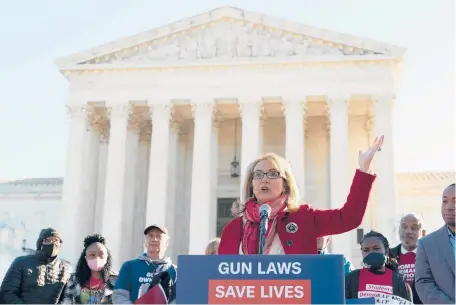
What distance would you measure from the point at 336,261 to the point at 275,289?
34 centimetres

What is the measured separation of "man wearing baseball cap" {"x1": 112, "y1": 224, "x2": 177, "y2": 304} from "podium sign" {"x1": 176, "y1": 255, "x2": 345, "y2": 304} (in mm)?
3202

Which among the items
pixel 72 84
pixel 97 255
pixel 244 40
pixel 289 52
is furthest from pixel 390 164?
pixel 97 255

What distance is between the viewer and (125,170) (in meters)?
33.4

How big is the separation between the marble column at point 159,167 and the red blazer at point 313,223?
27765 millimetres

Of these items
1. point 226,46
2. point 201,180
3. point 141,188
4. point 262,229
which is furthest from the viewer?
point 141,188

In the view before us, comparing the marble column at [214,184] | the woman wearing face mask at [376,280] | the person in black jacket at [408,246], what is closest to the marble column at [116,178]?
the marble column at [214,184]

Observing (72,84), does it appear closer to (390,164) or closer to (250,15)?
(250,15)

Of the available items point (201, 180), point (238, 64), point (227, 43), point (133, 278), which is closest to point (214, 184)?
point (201, 180)

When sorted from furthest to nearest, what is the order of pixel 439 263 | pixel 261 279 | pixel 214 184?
pixel 214 184 < pixel 439 263 < pixel 261 279

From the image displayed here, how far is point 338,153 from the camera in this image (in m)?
32.0

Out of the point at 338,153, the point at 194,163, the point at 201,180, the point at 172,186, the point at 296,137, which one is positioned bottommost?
the point at 201,180

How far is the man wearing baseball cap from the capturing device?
7129mm

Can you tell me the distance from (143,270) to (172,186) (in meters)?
27.0

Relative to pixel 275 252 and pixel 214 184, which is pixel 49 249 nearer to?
pixel 275 252
